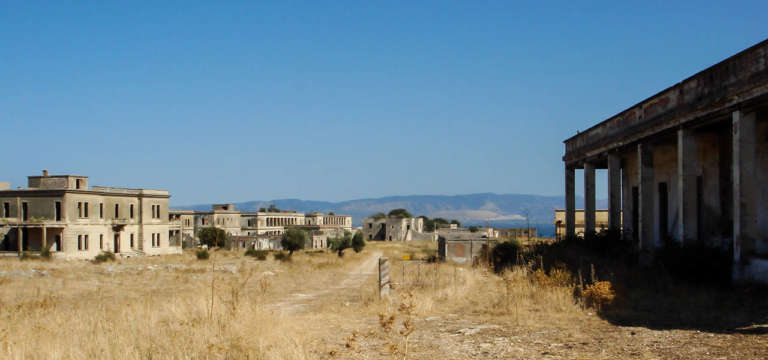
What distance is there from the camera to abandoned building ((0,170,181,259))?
1896 inches

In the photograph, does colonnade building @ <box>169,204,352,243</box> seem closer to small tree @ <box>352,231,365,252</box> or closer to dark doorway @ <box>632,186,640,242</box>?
small tree @ <box>352,231,365,252</box>

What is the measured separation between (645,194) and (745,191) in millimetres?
6178

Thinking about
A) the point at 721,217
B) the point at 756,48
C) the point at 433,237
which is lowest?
the point at 433,237

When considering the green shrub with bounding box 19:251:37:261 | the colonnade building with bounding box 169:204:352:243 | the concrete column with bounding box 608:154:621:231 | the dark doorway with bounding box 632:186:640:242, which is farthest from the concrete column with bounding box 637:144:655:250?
the colonnade building with bounding box 169:204:352:243

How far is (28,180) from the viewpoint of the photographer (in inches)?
1980

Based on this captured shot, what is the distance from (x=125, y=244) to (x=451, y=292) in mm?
47314

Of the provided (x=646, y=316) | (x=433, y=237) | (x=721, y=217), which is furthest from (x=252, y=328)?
(x=433, y=237)

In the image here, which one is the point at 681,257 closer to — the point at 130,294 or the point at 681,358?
the point at 681,358

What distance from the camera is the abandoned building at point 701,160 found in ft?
43.1

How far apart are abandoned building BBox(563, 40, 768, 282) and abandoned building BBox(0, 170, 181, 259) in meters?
40.7

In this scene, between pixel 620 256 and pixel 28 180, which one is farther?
pixel 28 180

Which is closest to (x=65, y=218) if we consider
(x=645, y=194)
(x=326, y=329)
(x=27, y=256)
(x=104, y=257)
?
(x=104, y=257)

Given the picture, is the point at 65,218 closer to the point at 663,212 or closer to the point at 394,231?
the point at 663,212

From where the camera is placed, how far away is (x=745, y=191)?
43.1ft
